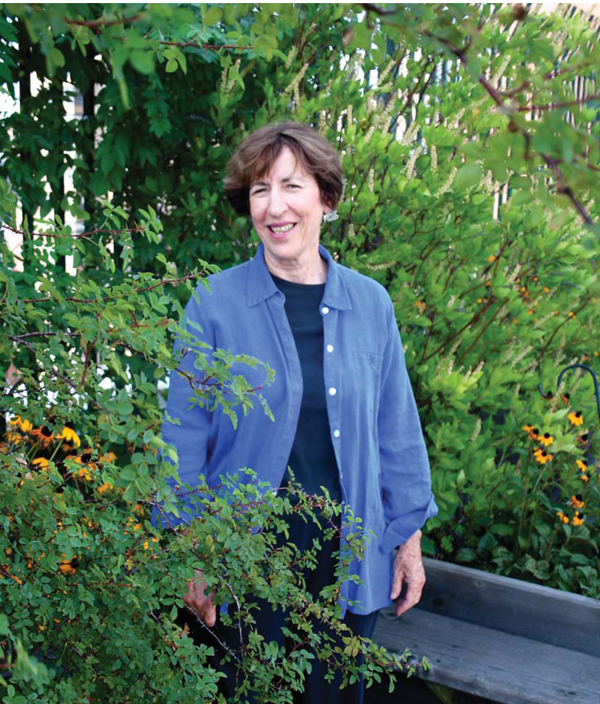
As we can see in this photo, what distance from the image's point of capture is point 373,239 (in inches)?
135

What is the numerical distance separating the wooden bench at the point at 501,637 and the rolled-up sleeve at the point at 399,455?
0.65m

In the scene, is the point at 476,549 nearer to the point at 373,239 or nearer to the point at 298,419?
the point at 373,239

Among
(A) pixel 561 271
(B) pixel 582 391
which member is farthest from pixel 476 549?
(A) pixel 561 271

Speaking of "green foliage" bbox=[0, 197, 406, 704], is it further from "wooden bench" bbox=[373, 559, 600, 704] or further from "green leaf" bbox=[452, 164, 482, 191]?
"wooden bench" bbox=[373, 559, 600, 704]

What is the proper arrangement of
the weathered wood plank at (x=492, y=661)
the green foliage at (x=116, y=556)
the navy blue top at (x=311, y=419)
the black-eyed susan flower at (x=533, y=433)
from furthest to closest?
the black-eyed susan flower at (x=533, y=433) → the weathered wood plank at (x=492, y=661) → the navy blue top at (x=311, y=419) → the green foliage at (x=116, y=556)

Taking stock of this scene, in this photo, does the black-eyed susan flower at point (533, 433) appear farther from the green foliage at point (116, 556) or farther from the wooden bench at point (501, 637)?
the green foliage at point (116, 556)

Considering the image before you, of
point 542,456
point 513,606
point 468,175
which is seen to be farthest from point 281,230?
point 513,606

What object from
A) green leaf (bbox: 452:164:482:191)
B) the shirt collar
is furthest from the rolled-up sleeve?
green leaf (bbox: 452:164:482:191)

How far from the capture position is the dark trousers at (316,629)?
2379 mm

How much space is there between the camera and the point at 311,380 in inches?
94.7

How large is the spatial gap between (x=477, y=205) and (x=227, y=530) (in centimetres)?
195

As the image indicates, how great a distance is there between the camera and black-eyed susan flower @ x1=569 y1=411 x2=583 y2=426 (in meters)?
3.53

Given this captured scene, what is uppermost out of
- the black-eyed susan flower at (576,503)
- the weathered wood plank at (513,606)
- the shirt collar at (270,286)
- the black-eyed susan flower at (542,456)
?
the shirt collar at (270,286)

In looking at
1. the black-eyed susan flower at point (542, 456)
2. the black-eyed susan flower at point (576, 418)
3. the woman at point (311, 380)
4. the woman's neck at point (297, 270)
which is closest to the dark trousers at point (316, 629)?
the woman at point (311, 380)
